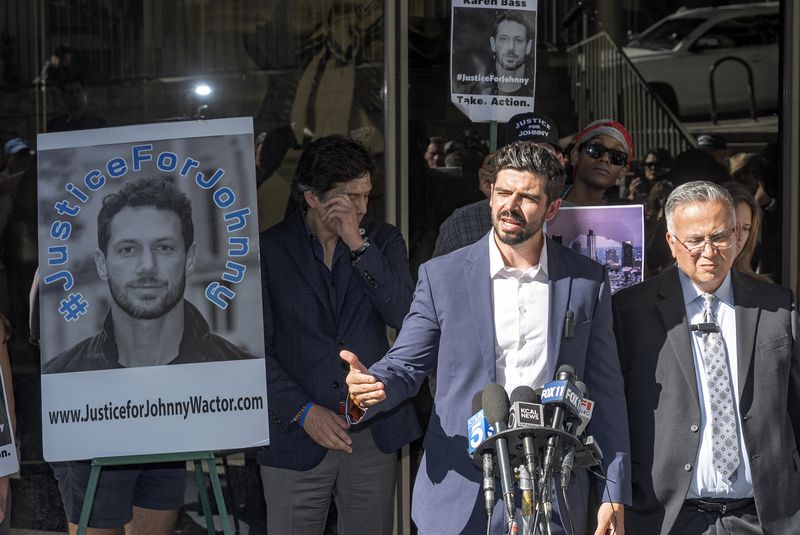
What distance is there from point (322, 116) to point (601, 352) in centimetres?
271

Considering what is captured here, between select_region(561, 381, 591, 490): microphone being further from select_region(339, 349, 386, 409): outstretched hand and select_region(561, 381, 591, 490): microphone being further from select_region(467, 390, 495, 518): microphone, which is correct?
select_region(339, 349, 386, 409): outstretched hand

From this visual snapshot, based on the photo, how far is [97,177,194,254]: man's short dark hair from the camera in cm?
450

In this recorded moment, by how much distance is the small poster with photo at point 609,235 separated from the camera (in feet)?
15.2

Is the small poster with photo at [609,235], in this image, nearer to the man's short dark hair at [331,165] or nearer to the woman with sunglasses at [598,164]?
the woman with sunglasses at [598,164]

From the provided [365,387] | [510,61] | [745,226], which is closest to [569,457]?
[365,387]

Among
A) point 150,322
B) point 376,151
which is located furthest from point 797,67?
point 150,322

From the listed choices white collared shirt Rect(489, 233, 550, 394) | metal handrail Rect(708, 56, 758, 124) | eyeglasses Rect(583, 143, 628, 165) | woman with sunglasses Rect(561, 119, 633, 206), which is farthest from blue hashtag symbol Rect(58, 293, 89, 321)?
metal handrail Rect(708, 56, 758, 124)

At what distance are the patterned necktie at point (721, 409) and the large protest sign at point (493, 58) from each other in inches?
92.7

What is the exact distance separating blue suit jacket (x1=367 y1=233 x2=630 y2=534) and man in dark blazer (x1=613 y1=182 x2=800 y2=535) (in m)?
0.22

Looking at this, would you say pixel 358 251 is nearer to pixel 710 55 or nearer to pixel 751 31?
pixel 710 55

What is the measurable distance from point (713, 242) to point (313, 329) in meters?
1.66

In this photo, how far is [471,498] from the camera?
12.2 feet

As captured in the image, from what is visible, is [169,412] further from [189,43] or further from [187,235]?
[189,43]

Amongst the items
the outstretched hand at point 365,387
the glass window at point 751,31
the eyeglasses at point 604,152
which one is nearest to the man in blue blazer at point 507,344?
the outstretched hand at point 365,387
